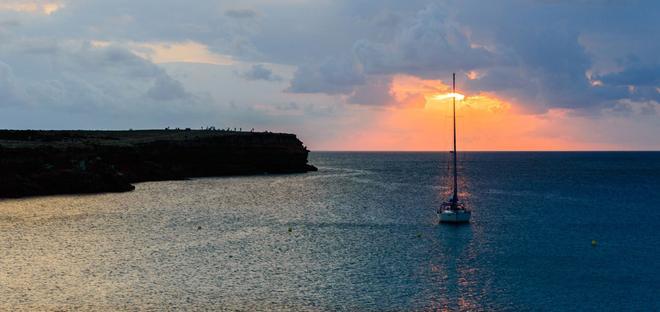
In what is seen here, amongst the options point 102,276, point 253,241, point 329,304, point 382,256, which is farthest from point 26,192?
point 329,304

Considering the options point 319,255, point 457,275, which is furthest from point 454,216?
point 457,275

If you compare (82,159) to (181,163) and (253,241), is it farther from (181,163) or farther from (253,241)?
(253,241)

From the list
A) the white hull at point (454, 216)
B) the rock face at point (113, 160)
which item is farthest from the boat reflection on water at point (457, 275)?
the rock face at point (113, 160)

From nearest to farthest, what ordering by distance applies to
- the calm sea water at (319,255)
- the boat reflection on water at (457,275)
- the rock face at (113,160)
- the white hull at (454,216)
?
the boat reflection on water at (457,275)
the calm sea water at (319,255)
the white hull at (454,216)
the rock face at (113,160)

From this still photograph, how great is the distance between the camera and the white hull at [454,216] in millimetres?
83000

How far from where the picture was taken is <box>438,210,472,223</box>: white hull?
8300 centimetres

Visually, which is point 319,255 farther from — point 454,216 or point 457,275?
point 454,216

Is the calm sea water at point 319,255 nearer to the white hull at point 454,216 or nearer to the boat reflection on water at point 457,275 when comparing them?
the boat reflection on water at point 457,275

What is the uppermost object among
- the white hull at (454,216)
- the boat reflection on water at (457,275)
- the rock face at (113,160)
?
the rock face at (113,160)

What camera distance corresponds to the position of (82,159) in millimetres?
129750

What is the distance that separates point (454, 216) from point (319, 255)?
26.7 m

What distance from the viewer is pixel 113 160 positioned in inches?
5797

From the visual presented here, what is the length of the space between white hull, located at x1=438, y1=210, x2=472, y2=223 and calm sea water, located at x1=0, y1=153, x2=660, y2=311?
286cm

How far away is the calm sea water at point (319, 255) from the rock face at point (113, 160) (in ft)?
35.5
